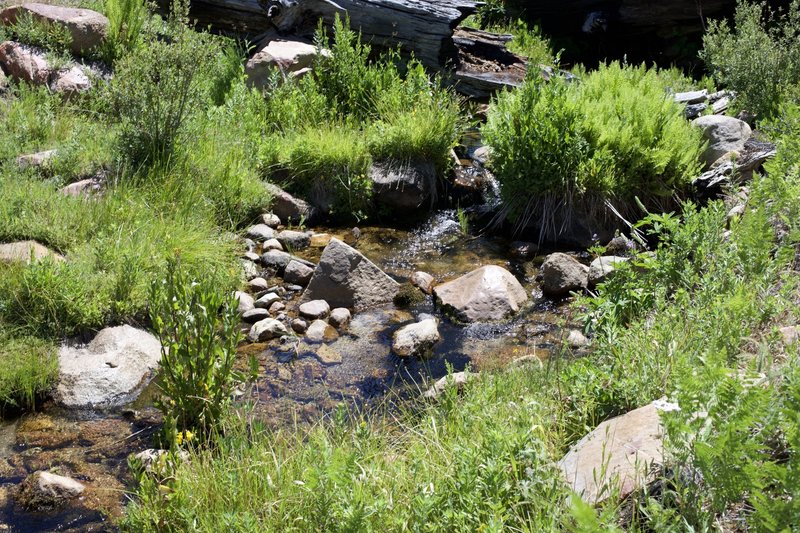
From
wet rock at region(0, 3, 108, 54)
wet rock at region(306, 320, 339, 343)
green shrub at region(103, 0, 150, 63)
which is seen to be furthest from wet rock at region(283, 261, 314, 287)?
wet rock at region(0, 3, 108, 54)

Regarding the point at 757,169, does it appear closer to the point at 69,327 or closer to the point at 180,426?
the point at 180,426

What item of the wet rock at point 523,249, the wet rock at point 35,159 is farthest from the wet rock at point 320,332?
the wet rock at point 35,159

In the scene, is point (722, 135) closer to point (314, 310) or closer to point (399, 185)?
point (399, 185)

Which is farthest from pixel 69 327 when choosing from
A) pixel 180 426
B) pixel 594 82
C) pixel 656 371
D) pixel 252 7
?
pixel 252 7

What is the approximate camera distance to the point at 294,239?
8406 mm

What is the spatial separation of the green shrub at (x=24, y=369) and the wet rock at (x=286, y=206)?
3473mm

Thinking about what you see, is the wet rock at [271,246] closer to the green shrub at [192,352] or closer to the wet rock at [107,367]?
the wet rock at [107,367]

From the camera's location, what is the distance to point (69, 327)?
613cm

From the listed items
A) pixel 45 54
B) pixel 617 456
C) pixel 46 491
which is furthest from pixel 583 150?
pixel 45 54

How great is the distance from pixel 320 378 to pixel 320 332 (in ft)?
2.46

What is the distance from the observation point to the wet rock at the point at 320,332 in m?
6.76

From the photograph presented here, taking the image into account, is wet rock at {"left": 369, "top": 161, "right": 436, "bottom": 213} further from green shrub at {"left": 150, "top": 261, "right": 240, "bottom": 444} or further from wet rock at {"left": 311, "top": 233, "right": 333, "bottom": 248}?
green shrub at {"left": 150, "top": 261, "right": 240, "bottom": 444}

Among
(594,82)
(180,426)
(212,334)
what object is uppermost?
(594,82)

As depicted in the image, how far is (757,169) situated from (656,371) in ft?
16.4
